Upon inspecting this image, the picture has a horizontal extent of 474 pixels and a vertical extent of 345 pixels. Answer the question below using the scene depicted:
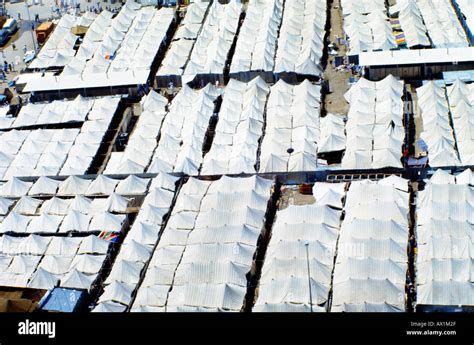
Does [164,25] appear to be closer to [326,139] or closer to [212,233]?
[326,139]

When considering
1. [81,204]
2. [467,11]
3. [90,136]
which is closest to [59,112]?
[90,136]

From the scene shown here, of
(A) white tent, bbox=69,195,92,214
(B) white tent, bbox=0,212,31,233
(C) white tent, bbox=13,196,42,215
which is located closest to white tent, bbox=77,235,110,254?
→ (A) white tent, bbox=69,195,92,214

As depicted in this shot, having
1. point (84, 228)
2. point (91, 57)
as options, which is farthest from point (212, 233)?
point (91, 57)

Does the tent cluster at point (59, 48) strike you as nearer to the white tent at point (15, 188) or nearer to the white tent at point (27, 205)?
the white tent at point (15, 188)

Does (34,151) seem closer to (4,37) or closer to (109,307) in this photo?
(109,307)

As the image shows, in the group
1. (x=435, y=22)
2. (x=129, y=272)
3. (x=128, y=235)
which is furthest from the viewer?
(x=435, y=22)

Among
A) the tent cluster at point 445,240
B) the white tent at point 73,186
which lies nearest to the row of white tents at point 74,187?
the white tent at point 73,186

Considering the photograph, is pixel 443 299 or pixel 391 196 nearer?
pixel 443 299
